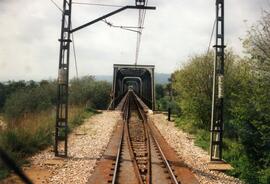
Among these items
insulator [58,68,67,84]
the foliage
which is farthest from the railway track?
the foliage

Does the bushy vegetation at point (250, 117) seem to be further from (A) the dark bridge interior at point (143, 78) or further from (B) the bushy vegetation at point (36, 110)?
(A) the dark bridge interior at point (143, 78)

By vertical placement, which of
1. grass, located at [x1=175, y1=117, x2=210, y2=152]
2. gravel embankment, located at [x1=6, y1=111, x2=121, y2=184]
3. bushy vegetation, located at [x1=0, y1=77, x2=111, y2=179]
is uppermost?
bushy vegetation, located at [x1=0, y1=77, x2=111, y2=179]

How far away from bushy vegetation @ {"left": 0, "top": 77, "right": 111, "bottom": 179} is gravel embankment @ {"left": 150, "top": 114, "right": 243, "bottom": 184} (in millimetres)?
5325

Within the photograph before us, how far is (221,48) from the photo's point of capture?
1277 cm

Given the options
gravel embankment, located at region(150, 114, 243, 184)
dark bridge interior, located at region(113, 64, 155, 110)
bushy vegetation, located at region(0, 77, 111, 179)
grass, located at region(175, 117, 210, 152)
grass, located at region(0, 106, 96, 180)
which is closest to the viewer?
gravel embankment, located at region(150, 114, 243, 184)

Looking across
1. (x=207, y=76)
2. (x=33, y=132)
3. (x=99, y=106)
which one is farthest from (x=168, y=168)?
(x=99, y=106)

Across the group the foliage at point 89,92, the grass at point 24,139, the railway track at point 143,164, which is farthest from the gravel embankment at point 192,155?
the foliage at point 89,92

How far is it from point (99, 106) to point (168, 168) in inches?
1389

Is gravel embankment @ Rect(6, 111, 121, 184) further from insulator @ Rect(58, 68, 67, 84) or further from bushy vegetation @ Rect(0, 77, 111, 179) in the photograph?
insulator @ Rect(58, 68, 67, 84)

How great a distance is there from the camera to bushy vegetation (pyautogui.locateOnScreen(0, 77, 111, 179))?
1298 cm

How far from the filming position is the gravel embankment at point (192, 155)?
418 inches

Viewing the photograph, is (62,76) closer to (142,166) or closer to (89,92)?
(142,166)

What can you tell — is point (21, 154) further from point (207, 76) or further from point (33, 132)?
point (207, 76)

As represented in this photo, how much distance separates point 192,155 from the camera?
553 inches
